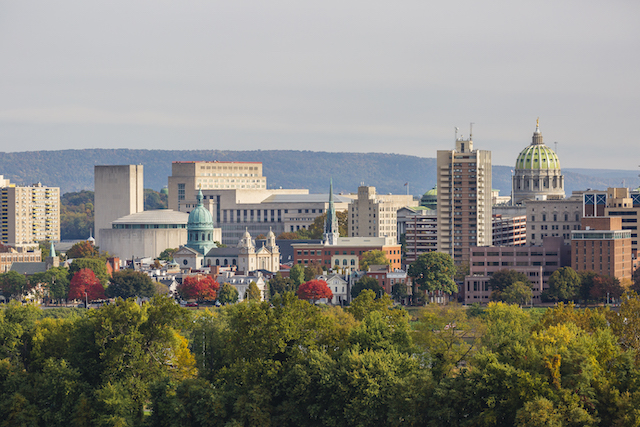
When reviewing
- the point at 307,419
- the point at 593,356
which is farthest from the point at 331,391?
the point at 593,356

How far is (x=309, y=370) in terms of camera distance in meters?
90.4

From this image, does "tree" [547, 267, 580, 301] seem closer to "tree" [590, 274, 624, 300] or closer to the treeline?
"tree" [590, 274, 624, 300]

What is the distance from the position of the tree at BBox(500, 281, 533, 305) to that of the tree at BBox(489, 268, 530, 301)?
2759 mm

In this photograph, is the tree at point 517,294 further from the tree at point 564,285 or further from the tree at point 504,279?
the tree at point 564,285

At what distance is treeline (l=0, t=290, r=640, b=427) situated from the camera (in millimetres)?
80938

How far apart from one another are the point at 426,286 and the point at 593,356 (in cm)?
11633

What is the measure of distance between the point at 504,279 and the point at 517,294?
7139 mm

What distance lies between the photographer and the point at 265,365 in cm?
9200

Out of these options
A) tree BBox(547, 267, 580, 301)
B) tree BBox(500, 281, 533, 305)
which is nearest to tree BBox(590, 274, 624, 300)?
tree BBox(547, 267, 580, 301)

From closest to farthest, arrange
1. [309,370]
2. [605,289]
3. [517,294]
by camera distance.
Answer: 1. [309,370]
2. [517,294]
3. [605,289]

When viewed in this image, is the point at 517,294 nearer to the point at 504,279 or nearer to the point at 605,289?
the point at 504,279

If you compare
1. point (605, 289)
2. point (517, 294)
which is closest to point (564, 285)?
point (605, 289)

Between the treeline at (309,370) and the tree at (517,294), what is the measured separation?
253 feet

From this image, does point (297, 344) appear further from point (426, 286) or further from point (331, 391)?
point (426, 286)
